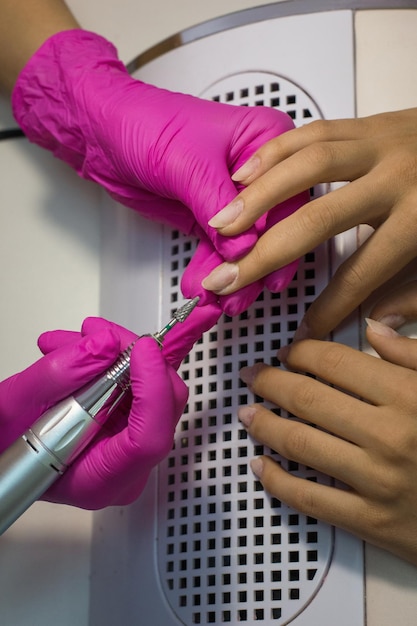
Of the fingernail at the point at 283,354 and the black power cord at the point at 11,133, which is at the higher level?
the black power cord at the point at 11,133

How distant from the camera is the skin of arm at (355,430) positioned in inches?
22.2

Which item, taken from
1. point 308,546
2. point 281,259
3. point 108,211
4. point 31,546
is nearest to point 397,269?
point 281,259

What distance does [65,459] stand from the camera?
558 millimetres

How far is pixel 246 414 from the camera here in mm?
642

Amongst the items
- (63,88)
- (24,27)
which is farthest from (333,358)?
(24,27)

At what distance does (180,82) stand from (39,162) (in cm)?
23

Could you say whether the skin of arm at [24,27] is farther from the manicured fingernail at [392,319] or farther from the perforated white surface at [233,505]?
the manicured fingernail at [392,319]

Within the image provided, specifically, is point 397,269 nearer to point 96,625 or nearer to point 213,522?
point 213,522

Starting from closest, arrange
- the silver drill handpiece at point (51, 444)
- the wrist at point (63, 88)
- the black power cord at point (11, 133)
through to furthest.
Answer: the silver drill handpiece at point (51, 444)
the wrist at point (63, 88)
the black power cord at point (11, 133)

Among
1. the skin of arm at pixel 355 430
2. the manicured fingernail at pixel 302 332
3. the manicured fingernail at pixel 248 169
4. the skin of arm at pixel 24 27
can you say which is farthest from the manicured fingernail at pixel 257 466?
the skin of arm at pixel 24 27

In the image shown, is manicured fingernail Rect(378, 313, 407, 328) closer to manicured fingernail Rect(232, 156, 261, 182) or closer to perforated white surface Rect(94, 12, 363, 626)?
perforated white surface Rect(94, 12, 363, 626)

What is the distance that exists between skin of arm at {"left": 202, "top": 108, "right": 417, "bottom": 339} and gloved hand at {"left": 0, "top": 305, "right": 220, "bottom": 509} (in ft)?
0.23

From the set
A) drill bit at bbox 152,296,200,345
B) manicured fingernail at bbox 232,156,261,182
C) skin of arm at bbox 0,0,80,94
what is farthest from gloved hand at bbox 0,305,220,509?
skin of arm at bbox 0,0,80,94

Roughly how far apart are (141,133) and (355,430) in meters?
0.32
